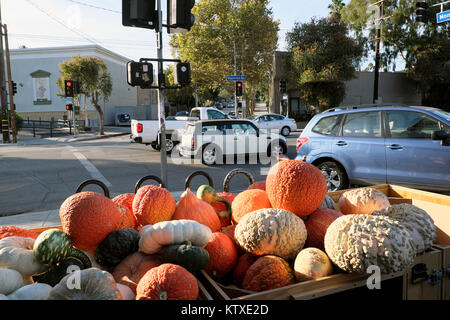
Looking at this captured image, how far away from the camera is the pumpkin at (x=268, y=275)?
1.73 m

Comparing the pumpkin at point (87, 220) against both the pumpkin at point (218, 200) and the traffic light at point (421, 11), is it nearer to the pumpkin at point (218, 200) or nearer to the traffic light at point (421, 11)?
the pumpkin at point (218, 200)

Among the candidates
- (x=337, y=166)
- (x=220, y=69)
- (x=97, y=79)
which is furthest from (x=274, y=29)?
(x=337, y=166)

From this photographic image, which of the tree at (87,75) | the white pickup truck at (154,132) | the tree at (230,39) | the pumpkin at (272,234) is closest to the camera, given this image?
the pumpkin at (272,234)

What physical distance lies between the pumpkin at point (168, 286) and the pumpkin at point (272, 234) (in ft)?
1.57

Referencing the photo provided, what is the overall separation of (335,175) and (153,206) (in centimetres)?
596

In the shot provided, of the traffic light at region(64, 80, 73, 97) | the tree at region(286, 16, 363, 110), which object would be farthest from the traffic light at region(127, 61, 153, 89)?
the tree at region(286, 16, 363, 110)

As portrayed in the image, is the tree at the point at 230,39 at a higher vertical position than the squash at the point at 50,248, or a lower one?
higher

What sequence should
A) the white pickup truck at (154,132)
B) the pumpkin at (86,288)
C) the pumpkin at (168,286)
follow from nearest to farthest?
Result: the pumpkin at (86,288) → the pumpkin at (168,286) → the white pickup truck at (154,132)

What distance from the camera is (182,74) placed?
21.0 feet

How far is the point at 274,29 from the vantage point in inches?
1598

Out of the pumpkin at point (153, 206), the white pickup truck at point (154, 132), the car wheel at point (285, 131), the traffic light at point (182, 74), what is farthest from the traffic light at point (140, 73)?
the car wheel at point (285, 131)

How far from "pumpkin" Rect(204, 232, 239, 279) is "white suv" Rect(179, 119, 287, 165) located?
11.0 m

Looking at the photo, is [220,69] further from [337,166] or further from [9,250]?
[9,250]

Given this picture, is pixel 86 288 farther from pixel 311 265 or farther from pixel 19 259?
pixel 311 265
